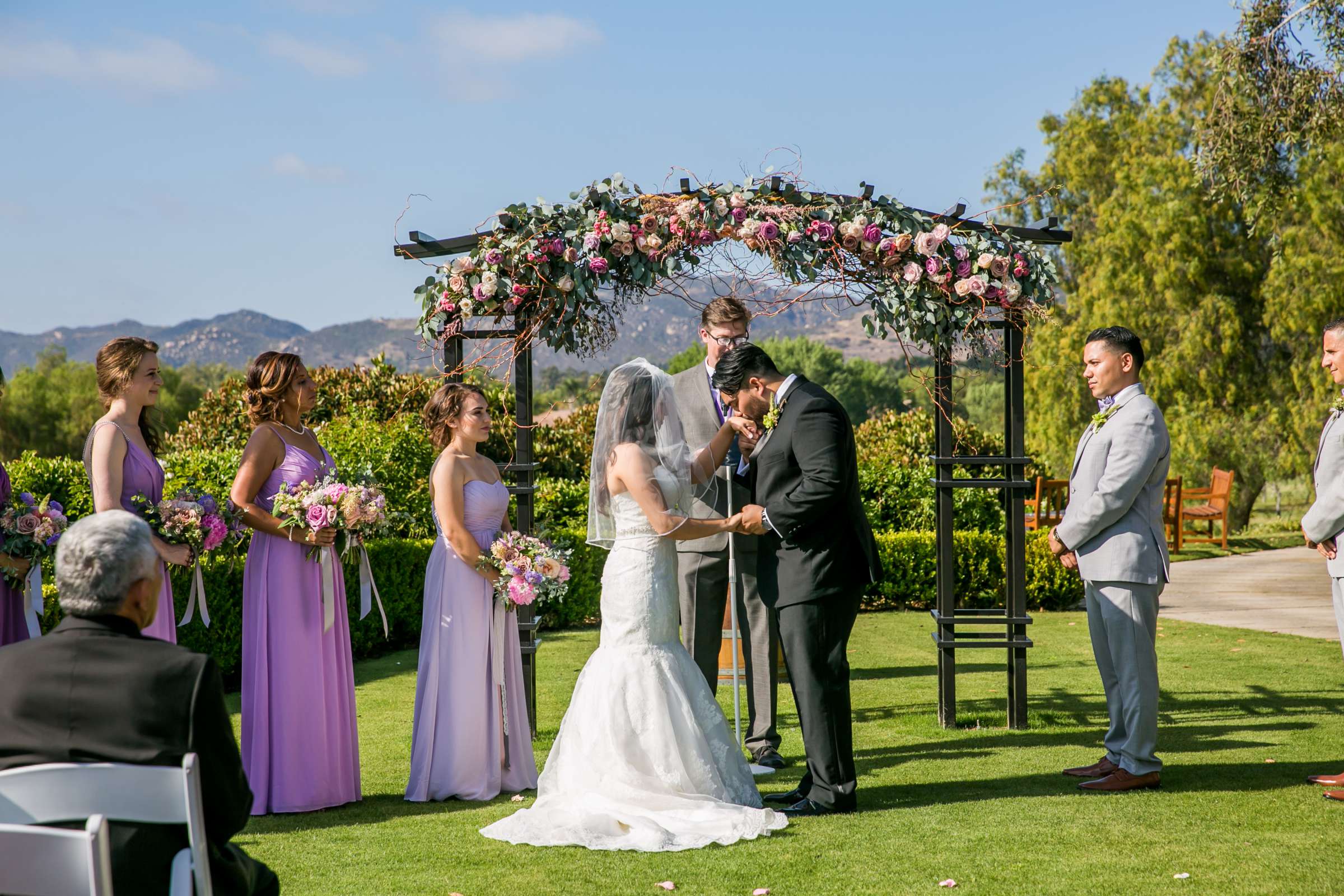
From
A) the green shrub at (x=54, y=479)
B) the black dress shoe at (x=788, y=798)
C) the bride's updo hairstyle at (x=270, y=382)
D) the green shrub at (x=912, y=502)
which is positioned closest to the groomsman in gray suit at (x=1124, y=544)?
the black dress shoe at (x=788, y=798)

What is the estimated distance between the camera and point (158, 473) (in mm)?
5059

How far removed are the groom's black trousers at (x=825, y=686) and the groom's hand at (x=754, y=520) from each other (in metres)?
0.37

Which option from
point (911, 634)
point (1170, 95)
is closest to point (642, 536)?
point (911, 634)

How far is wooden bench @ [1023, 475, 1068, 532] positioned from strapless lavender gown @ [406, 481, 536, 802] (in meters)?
10.4

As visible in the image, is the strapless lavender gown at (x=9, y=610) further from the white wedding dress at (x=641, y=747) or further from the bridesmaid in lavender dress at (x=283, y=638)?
the white wedding dress at (x=641, y=747)

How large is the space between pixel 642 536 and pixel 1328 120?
1292cm

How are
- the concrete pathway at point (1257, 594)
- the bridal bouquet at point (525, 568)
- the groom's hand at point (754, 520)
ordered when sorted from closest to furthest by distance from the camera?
the groom's hand at point (754, 520) → the bridal bouquet at point (525, 568) → the concrete pathway at point (1257, 594)

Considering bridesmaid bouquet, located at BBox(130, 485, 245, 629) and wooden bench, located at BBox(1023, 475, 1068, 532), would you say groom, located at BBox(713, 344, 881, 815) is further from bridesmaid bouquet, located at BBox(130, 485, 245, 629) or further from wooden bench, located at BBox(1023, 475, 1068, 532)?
wooden bench, located at BBox(1023, 475, 1068, 532)

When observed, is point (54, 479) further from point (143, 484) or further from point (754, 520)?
point (754, 520)

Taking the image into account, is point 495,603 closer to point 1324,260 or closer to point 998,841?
point 998,841

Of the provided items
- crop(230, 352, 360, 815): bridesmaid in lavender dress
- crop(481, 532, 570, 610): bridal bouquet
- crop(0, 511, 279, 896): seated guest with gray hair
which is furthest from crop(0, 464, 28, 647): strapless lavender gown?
crop(0, 511, 279, 896): seated guest with gray hair

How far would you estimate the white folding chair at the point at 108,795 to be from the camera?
2.24 meters

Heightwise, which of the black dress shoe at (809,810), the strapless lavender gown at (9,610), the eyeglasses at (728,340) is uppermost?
the eyeglasses at (728,340)

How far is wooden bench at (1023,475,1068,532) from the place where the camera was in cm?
1641
